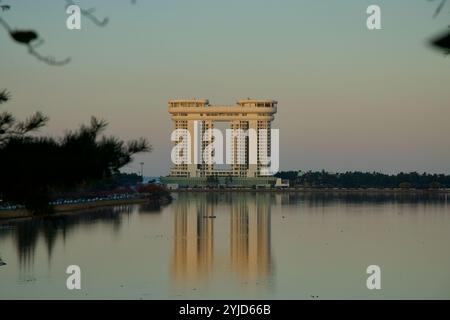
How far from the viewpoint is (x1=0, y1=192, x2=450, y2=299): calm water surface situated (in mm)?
8070

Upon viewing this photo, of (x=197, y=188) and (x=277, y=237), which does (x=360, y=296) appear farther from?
(x=197, y=188)

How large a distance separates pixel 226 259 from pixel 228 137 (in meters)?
41.8

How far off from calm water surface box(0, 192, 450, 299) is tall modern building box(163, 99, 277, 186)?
110 ft

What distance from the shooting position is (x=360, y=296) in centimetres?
774

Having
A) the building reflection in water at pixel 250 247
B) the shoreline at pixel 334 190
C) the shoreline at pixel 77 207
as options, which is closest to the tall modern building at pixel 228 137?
the shoreline at pixel 334 190

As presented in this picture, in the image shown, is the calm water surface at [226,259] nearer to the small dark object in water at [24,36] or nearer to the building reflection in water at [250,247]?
the building reflection in water at [250,247]

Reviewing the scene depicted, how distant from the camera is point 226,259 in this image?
36.6 ft

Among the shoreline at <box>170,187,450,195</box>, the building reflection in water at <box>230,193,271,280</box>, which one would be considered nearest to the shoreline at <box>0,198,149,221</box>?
the building reflection in water at <box>230,193,271,280</box>

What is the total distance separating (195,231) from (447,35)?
15.6 m

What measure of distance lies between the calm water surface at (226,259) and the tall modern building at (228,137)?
110ft

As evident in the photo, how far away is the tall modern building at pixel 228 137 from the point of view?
5196cm

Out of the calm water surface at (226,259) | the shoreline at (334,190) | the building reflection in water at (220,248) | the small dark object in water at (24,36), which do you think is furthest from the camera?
the shoreline at (334,190)

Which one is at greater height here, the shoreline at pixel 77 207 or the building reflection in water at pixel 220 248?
the shoreline at pixel 77 207
